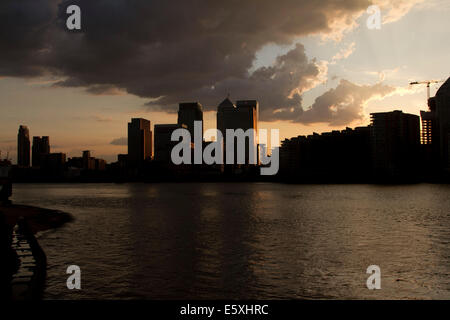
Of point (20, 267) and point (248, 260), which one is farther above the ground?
point (20, 267)

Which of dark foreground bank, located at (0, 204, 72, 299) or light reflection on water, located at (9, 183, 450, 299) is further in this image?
light reflection on water, located at (9, 183, 450, 299)
